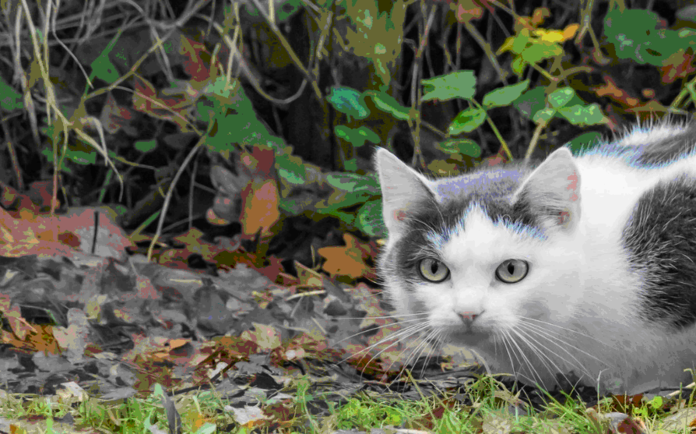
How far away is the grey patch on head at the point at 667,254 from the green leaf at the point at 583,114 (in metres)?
1.01

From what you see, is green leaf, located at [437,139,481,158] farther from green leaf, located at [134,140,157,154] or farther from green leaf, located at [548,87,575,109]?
green leaf, located at [134,140,157,154]

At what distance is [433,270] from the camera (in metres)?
2.09

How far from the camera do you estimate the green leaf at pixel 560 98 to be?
9.99 ft

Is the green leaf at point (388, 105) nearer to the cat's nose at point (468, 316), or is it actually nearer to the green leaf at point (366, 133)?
the green leaf at point (366, 133)

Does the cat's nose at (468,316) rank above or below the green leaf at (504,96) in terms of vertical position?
below

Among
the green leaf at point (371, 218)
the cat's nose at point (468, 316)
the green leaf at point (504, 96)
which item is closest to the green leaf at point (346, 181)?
the green leaf at point (371, 218)

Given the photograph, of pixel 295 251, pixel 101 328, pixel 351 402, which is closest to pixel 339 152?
pixel 295 251

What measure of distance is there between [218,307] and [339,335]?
1.81ft

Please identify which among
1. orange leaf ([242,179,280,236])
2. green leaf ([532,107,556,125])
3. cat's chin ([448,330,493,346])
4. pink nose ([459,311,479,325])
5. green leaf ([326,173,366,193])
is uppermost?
green leaf ([532,107,556,125])

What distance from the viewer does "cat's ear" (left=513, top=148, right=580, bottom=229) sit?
75.4 inches

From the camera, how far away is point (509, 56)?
4.28 metres

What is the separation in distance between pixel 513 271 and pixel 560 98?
1.44 metres

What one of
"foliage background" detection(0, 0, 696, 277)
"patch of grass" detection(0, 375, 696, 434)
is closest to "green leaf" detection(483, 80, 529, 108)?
"foliage background" detection(0, 0, 696, 277)

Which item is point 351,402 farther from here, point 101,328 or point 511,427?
point 101,328
